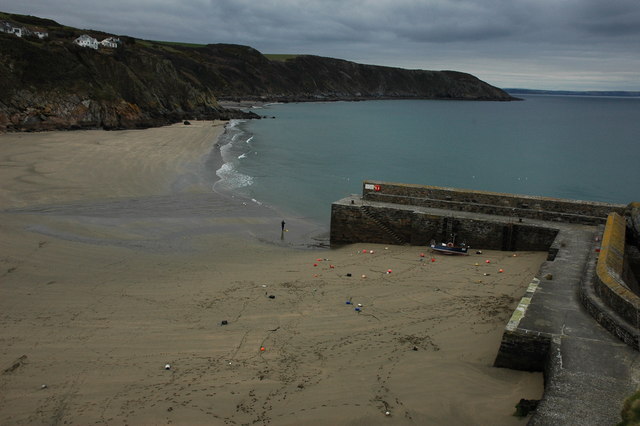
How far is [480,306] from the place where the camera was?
10.2m

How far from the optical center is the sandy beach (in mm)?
6988

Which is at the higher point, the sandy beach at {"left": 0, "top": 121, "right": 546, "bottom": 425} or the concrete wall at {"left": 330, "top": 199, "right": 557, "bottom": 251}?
the concrete wall at {"left": 330, "top": 199, "right": 557, "bottom": 251}

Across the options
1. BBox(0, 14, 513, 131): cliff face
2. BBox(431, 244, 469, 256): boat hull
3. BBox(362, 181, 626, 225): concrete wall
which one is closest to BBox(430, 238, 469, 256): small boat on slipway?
BBox(431, 244, 469, 256): boat hull

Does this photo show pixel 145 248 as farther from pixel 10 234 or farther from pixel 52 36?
pixel 52 36

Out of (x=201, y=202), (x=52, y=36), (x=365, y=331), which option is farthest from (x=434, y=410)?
(x=52, y=36)

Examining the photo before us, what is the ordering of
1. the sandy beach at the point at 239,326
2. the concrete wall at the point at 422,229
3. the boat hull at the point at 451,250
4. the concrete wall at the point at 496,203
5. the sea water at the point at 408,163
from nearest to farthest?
1. the sandy beach at the point at 239,326
2. the boat hull at the point at 451,250
3. the concrete wall at the point at 422,229
4. the concrete wall at the point at 496,203
5. the sea water at the point at 408,163

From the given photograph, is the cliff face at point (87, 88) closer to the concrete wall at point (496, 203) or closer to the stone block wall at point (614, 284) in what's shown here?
the concrete wall at point (496, 203)

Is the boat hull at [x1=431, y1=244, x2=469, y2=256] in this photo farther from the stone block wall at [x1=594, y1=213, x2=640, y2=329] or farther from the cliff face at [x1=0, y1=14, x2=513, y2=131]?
the cliff face at [x1=0, y1=14, x2=513, y2=131]

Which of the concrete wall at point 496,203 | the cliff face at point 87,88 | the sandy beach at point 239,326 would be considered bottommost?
the sandy beach at point 239,326

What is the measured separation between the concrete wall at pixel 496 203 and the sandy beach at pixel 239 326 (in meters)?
1.98

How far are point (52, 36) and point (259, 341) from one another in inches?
2519

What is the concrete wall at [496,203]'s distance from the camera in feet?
49.5

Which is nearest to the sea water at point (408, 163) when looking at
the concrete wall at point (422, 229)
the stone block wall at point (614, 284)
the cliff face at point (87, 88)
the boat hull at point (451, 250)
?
the concrete wall at point (422, 229)

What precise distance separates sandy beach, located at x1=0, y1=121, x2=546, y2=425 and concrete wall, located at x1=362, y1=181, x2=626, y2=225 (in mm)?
1984
